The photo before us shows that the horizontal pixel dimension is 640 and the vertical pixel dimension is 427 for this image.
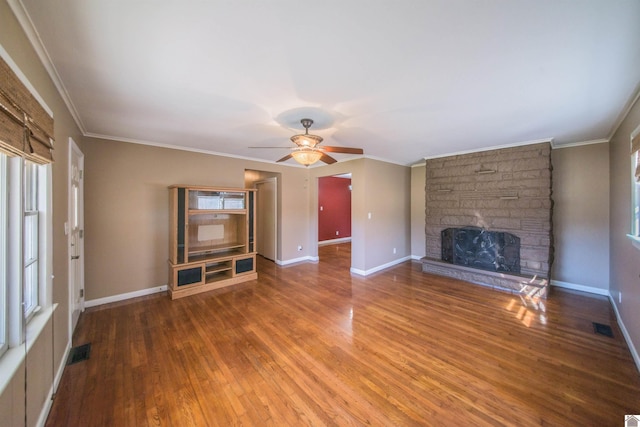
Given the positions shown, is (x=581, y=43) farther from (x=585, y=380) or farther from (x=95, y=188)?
(x=95, y=188)

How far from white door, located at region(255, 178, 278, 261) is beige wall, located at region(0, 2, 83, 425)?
135 inches

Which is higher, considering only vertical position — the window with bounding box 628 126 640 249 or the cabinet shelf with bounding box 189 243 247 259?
the window with bounding box 628 126 640 249

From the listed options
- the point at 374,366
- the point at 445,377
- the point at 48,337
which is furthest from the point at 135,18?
the point at 445,377

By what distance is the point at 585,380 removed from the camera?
1900 mm

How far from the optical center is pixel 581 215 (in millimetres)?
3785

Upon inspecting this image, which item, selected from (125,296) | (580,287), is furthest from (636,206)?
(125,296)

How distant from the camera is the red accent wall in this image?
7.97 m

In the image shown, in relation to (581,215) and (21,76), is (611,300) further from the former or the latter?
(21,76)

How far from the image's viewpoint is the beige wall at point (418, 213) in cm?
573

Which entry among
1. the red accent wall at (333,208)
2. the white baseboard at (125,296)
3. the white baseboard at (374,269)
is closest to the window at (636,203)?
the white baseboard at (374,269)

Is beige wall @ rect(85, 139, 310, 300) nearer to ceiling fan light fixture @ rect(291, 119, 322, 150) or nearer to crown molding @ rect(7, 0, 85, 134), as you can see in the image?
crown molding @ rect(7, 0, 85, 134)

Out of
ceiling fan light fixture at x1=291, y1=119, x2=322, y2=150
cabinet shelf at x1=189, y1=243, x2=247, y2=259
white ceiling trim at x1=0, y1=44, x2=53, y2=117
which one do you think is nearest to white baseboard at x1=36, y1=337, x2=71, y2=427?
cabinet shelf at x1=189, y1=243, x2=247, y2=259

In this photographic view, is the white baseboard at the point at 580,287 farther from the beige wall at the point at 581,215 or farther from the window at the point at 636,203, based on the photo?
the window at the point at 636,203

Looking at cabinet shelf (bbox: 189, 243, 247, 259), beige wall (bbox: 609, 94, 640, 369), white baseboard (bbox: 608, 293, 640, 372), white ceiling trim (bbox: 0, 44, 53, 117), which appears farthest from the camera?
cabinet shelf (bbox: 189, 243, 247, 259)
